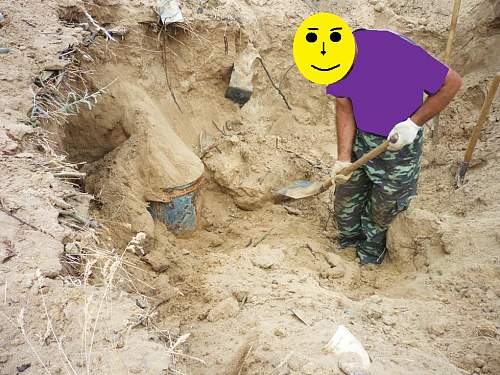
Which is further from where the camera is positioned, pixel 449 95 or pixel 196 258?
pixel 196 258

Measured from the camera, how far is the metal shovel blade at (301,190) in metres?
3.24

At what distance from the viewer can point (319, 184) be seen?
3.30 meters

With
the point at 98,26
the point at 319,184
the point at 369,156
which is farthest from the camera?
the point at 319,184

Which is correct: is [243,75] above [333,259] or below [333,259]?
above

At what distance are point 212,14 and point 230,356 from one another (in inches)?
112

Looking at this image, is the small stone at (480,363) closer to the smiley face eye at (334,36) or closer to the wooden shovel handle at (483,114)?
the smiley face eye at (334,36)

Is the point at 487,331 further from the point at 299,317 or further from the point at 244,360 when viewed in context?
the point at 244,360

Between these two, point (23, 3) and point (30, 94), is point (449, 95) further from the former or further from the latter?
point (23, 3)

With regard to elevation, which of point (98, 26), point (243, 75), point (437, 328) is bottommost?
point (437, 328)

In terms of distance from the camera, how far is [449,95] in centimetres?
242

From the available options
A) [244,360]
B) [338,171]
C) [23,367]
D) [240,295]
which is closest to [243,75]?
[338,171]

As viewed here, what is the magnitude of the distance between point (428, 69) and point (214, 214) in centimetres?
196

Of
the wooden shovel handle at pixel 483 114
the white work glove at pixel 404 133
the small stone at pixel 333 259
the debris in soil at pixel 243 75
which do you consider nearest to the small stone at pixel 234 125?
the debris in soil at pixel 243 75

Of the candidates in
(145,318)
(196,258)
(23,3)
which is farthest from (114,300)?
(23,3)
